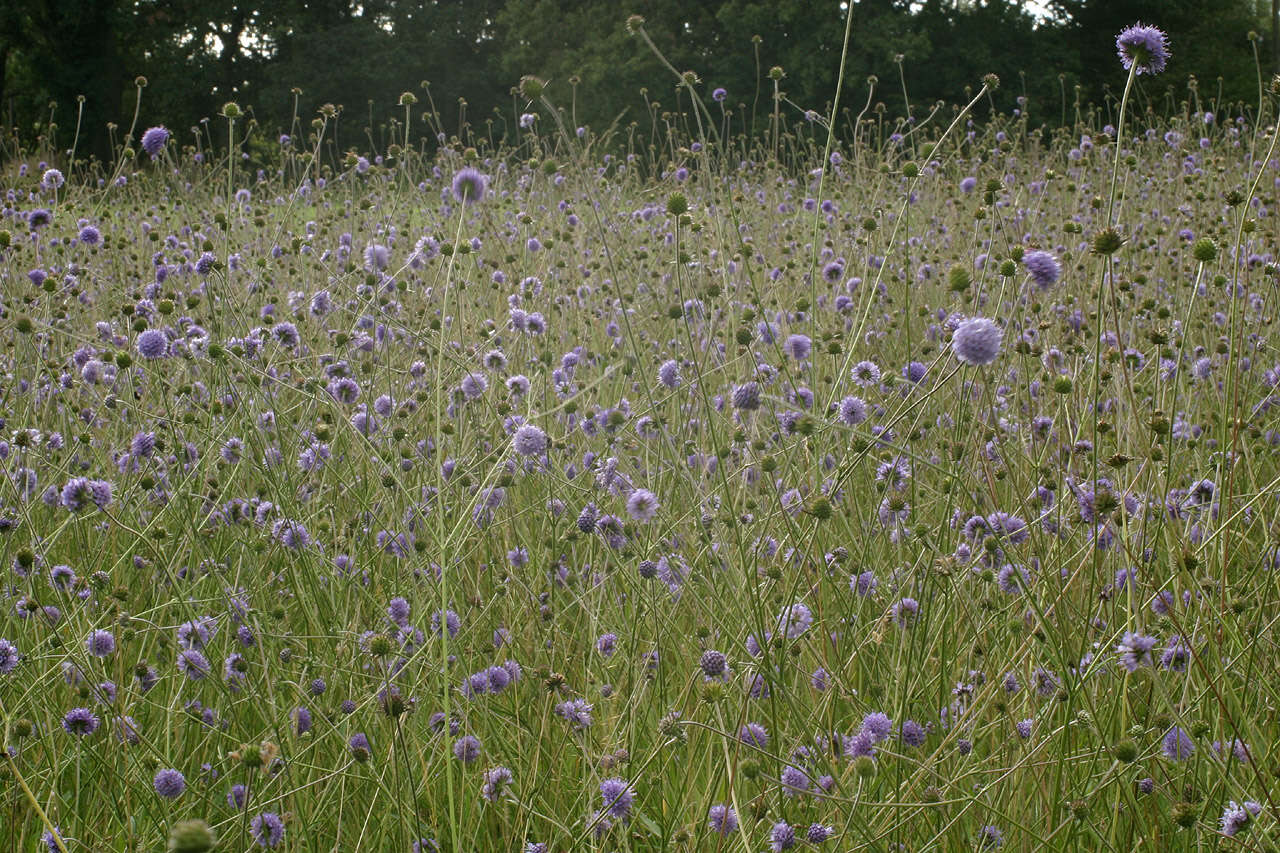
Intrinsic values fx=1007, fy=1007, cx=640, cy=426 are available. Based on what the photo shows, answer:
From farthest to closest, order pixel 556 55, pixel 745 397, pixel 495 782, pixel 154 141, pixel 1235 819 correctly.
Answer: pixel 556 55
pixel 154 141
pixel 745 397
pixel 495 782
pixel 1235 819

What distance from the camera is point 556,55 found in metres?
20.8

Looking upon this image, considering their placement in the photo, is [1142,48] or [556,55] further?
[556,55]

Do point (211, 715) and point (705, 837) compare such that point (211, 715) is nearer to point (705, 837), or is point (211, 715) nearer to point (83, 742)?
point (83, 742)

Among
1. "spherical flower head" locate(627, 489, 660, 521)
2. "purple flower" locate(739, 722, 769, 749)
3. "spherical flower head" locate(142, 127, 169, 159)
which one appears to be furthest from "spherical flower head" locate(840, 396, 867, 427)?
"spherical flower head" locate(142, 127, 169, 159)

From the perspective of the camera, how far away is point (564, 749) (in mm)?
→ 1763

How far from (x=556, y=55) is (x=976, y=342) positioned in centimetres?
2099

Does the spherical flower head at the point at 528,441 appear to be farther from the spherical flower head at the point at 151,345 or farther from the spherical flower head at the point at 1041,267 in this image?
the spherical flower head at the point at 151,345

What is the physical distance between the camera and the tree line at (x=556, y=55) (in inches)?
669

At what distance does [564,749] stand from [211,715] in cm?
62

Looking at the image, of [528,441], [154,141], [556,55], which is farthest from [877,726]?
[556,55]

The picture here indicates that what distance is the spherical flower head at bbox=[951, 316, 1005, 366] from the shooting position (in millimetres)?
1293

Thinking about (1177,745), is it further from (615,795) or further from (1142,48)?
(1142,48)

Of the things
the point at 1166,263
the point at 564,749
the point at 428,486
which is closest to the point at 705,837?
the point at 564,749

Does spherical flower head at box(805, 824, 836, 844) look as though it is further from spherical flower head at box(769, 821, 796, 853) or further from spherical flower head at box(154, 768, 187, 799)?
spherical flower head at box(154, 768, 187, 799)
